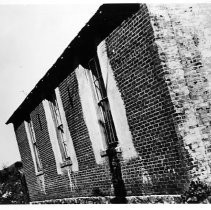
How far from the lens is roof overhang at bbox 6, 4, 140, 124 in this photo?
23.0 feet

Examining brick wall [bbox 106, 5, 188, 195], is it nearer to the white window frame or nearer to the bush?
the bush

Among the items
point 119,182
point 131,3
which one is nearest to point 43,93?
point 119,182

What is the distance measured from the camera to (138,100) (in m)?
6.85

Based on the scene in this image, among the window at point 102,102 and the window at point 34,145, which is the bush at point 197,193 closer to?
the window at point 102,102

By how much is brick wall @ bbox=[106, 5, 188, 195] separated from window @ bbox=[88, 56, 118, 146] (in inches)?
37.3

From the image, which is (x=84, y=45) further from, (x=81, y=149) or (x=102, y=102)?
(x=81, y=149)

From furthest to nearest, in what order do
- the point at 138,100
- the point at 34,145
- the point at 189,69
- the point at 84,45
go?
the point at 34,145, the point at 84,45, the point at 138,100, the point at 189,69

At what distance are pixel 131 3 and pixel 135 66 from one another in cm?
129

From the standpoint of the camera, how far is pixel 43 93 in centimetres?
1204

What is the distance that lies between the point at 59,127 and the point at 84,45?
143 inches

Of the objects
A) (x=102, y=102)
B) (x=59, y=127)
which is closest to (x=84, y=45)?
(x=102, y=102)

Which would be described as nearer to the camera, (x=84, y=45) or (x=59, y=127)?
(x=84, y=45)

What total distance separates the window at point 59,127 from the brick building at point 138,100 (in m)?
0.75

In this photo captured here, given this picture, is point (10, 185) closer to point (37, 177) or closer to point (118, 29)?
point (37, 177)
